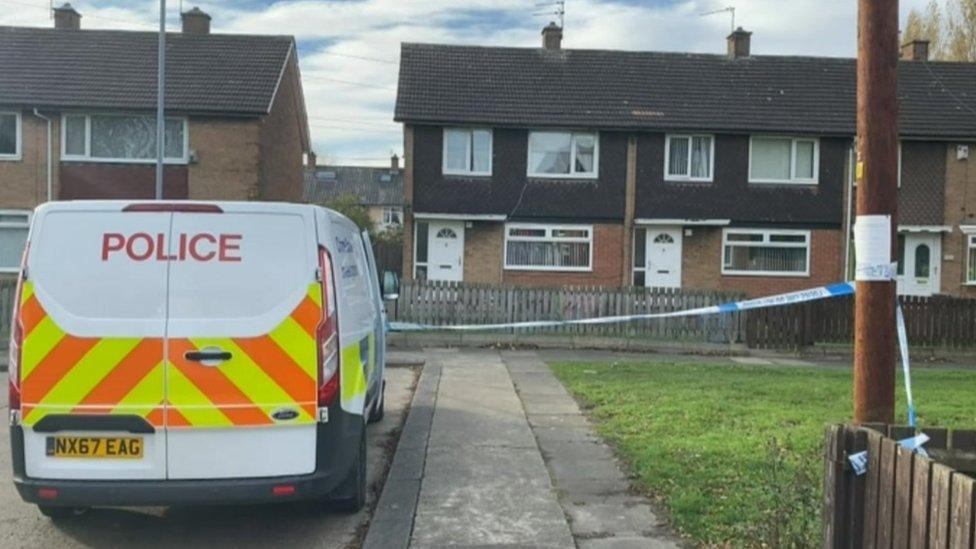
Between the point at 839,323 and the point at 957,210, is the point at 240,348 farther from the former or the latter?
the point at 957,210

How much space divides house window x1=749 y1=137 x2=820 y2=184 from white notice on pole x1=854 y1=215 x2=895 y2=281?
21643 millimetres

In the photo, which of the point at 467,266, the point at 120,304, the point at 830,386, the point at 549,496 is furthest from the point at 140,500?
the point at 467,266

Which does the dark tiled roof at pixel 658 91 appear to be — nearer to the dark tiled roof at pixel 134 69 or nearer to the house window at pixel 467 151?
the house window at pixel 467 151

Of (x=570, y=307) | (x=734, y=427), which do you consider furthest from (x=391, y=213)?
(x=734, y=427)

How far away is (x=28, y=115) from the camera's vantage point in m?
24.0

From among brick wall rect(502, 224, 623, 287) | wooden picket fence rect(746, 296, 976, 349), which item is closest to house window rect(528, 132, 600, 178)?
brick wall rect(502, 224, 623, 287)

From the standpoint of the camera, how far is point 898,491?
11.9 feet

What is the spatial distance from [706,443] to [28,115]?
22221mm

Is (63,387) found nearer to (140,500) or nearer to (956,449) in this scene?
(140,500)

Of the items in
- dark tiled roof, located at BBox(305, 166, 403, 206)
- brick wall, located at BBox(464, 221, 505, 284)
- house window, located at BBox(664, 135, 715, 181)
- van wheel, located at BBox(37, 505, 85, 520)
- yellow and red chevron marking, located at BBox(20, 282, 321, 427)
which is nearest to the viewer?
yellow and red chevron marking, located at BBox(20, 282, 321, 427)

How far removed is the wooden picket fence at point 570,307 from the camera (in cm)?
1744

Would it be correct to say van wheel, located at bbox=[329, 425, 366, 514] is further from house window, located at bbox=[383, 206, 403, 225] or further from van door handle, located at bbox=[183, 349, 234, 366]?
house window, located at bbox=[383, 206, 403, 225]

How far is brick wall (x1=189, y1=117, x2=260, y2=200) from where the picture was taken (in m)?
24.2

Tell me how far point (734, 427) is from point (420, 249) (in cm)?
1691
